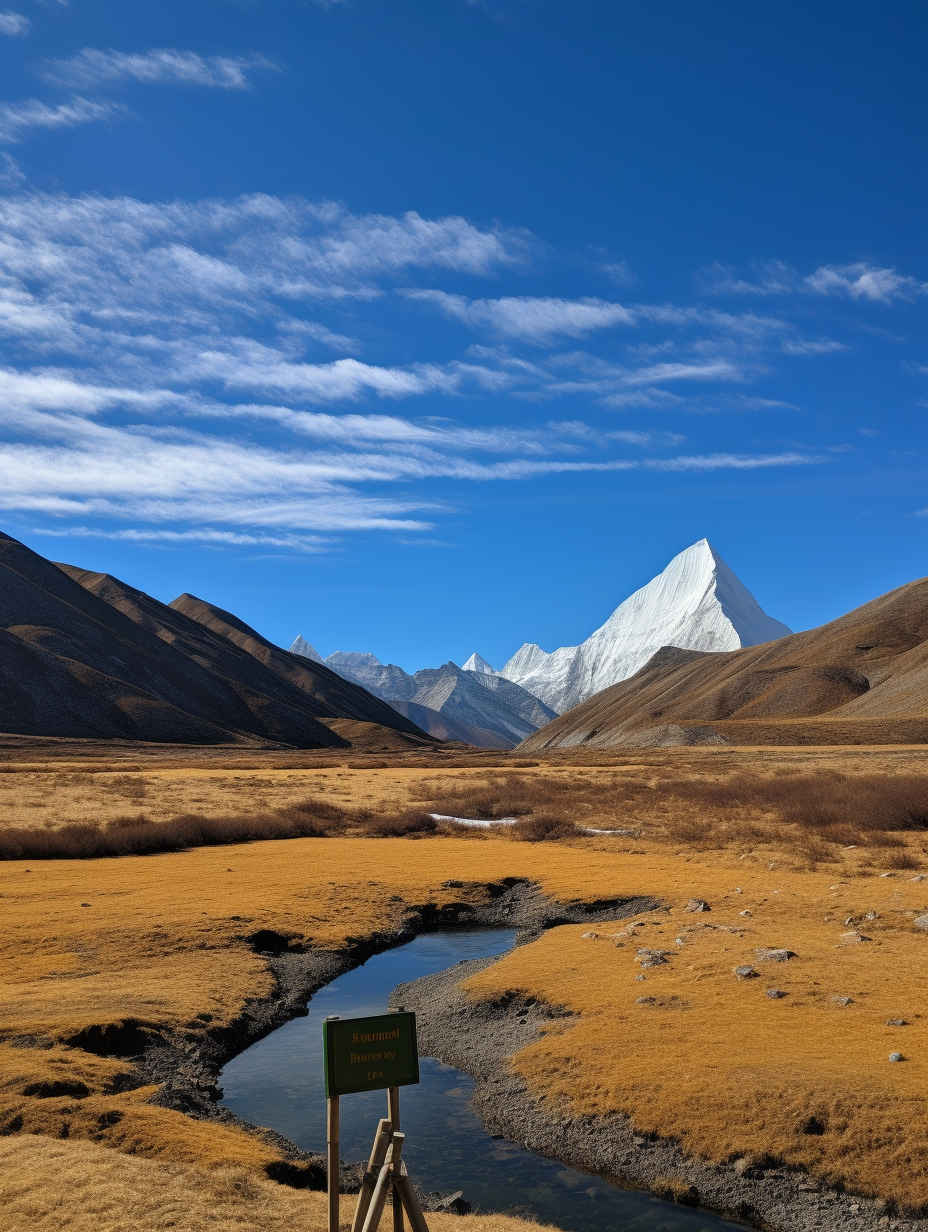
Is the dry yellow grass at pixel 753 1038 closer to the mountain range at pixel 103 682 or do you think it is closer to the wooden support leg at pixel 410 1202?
the wooden support leg at pixel 410 1202

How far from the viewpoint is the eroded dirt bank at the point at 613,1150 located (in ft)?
28.4

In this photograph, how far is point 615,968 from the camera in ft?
50.6

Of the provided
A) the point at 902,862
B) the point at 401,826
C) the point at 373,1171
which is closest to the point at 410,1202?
the point at 373,1171

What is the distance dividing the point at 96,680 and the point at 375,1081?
6125 inches

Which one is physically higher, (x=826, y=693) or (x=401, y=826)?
(x=826, y=693)

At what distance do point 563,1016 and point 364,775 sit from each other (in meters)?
58.9

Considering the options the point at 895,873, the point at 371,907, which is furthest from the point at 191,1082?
the point at 895,873

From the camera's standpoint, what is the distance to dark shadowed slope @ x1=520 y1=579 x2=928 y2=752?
382 feet

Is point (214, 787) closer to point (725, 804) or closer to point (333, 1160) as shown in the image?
point (725, 804)

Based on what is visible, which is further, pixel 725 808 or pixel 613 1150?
pixel 725 808

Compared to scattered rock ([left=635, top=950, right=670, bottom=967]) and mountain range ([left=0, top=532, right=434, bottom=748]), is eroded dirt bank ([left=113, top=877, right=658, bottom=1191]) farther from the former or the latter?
mountain range ([left=0, top=532, right=434, bottom=748])

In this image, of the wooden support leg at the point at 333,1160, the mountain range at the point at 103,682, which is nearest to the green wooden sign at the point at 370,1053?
the wooden support leg at the point at 333,1160

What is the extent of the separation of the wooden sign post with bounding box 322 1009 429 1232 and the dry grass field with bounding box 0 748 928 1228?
1.82m

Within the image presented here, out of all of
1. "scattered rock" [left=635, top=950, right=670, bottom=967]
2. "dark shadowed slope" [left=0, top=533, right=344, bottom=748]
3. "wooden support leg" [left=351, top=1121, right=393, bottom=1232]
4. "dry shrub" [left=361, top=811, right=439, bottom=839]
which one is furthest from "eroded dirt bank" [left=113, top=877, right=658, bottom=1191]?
"dark shadowed slope" [left=0, top=533, right=344, bottom=748]
